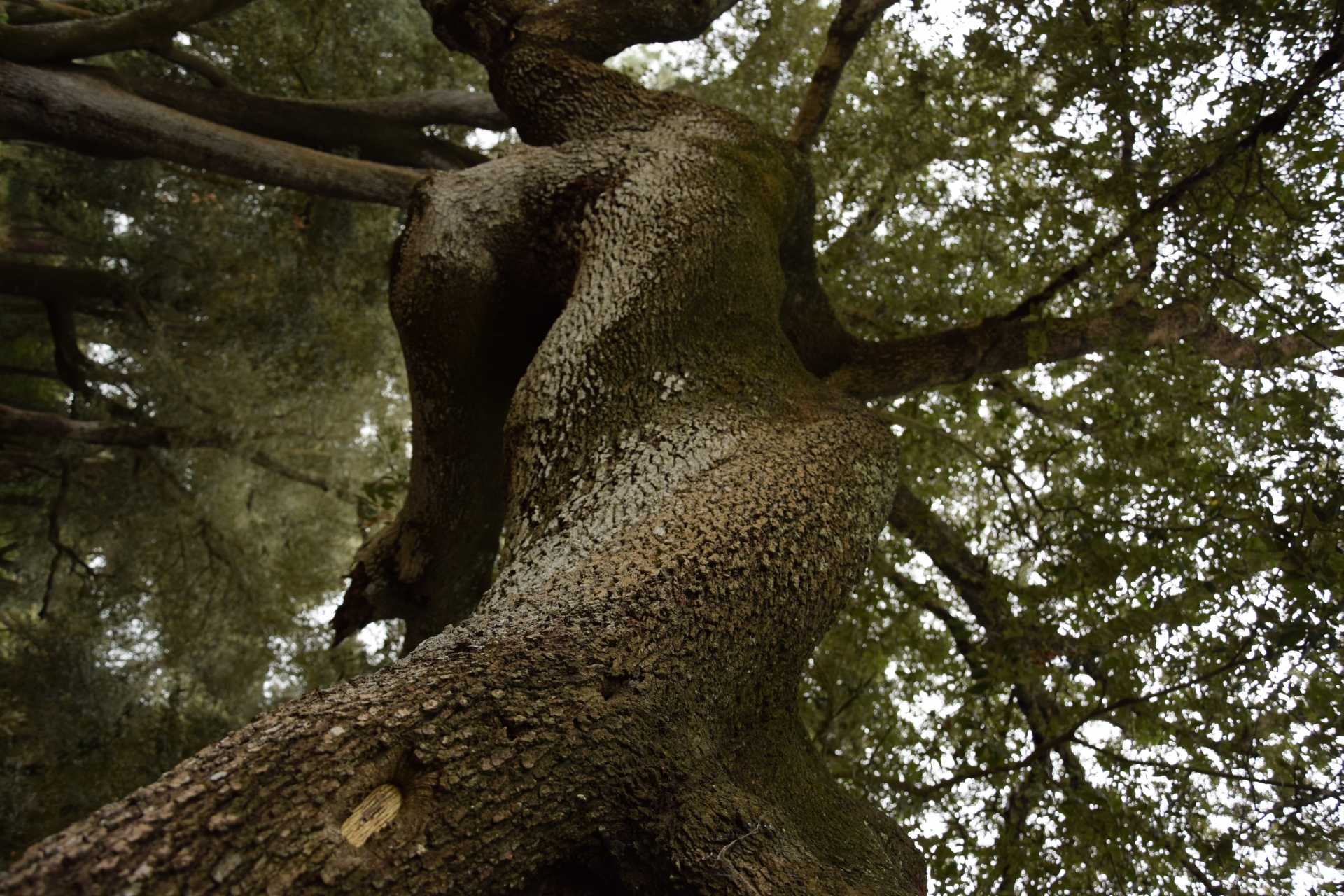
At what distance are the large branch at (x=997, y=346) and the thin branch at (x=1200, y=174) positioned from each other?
0.49 ft

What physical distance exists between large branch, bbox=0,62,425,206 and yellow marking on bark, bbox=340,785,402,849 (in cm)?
485

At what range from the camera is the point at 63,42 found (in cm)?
616

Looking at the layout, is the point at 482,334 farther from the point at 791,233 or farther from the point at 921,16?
the point at 921,16

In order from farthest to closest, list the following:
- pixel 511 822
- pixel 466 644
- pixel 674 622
A: pixel 674 622 → pixel 466 644 → pixel 511 822

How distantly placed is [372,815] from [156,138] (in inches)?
235

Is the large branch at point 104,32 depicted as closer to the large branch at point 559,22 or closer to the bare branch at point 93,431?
the large branch at point 559,22

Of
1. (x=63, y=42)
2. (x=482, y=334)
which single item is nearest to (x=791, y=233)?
(x=482, y=334)

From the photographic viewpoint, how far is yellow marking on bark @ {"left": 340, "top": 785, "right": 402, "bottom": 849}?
1.82 metres

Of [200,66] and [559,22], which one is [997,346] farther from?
[200,66]

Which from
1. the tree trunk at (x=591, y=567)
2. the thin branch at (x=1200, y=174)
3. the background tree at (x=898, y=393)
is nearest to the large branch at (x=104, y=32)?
the background tree at (x=898, y=393)

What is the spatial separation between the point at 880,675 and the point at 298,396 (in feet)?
22.2

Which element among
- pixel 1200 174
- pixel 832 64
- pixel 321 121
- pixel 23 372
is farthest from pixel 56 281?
pixel 1200 174

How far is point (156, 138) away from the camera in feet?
21.0

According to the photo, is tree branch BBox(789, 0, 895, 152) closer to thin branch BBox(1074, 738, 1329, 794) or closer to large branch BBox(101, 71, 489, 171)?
large branch BBox(101, 71, 489, 171)
